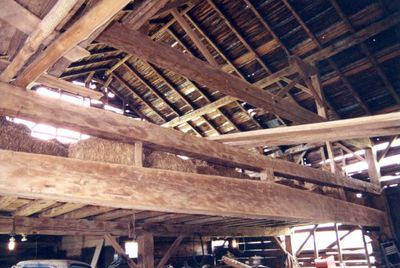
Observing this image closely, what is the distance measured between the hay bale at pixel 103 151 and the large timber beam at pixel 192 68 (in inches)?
41.5

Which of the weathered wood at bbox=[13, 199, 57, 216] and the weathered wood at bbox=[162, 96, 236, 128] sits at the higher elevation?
the weathered wood at bbox=[162, 96, 236, 128]

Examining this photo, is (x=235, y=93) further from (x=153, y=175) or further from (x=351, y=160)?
(x=351, y=160)

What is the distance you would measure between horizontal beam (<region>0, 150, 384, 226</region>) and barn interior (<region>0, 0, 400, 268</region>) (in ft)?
0.04

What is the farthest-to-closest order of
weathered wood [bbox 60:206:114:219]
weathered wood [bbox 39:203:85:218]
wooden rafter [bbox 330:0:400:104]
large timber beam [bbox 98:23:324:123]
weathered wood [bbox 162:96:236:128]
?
weathered wood [bbox 162:96:236:128], wooden rafter [bbox 330:0:400:104], weathered wood [bbox 60:206:114:219], weathered wood [bbox 39:203:85:218], large timber beam [bbox 98:23:324:123]

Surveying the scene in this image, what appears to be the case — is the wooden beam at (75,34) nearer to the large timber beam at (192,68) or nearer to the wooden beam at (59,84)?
the wooden beam at (59,84)

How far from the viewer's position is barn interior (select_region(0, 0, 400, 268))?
2.54 m

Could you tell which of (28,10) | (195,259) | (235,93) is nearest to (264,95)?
(235,93)

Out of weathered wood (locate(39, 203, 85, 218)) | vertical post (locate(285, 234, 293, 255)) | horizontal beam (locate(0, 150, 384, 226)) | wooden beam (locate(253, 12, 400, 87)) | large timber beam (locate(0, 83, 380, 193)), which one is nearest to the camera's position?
horizontal beam (locate(0, 150, 384, 226))

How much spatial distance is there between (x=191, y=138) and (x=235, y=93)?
Result: 1.64m

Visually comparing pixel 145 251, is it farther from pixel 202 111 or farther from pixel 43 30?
pixel 43 30

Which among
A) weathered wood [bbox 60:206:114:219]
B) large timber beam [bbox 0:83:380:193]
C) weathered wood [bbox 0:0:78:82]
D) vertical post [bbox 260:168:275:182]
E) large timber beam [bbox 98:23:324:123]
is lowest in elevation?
weathered wood [bbox 60:206:114:219]

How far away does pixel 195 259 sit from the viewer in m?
9.24

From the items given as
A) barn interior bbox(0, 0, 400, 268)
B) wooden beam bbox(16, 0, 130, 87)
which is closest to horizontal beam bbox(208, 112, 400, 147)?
barn interior bbox(0, 0, 400, 268)

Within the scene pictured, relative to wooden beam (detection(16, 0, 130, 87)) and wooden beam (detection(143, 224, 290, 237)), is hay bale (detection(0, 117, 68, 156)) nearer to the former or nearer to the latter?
wooden beam (detection(16, 0, 130, 87))
